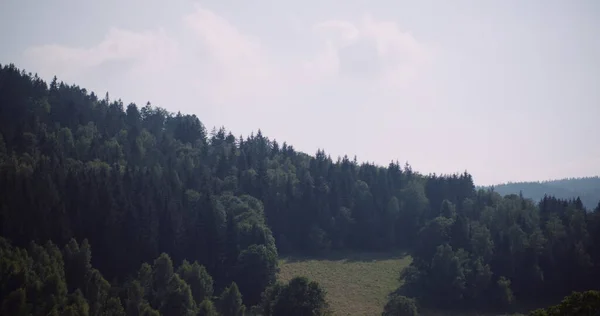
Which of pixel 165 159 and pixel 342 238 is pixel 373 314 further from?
pixel 165 159

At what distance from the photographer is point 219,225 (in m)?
85.3

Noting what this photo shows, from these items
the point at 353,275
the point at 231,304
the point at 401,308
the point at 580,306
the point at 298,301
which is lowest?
the point at 401,308

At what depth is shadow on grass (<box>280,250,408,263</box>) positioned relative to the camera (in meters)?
99.2

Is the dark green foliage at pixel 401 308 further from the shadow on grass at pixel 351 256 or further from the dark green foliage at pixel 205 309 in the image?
the shadow on grass at pixel 351 256

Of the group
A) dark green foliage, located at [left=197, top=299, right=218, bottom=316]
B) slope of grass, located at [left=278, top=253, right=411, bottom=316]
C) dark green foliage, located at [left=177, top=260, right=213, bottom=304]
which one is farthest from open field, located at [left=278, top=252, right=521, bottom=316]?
dark green foliage, located at [left=197, top=299, right=218, bottom=316]

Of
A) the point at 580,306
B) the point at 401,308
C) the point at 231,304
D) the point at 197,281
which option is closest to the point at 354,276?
the point at 401,308

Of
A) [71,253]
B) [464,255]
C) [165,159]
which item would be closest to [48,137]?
[165,159]

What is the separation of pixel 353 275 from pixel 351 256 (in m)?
14.4

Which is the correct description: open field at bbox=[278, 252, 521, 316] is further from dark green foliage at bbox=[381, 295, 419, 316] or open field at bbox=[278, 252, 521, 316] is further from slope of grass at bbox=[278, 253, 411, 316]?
dark green foliage at bbox=[381, 295, 419, 316]

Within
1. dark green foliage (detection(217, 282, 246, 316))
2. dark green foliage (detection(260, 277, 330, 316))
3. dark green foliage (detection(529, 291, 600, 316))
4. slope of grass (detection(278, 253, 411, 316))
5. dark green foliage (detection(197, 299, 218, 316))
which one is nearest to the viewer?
dark green foliage (detection(529, 291, 600, 316))

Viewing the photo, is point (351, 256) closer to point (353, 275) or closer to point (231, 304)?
point (353, 275)

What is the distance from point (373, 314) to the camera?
69.8 meters

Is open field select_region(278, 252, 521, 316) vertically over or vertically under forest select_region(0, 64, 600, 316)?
under

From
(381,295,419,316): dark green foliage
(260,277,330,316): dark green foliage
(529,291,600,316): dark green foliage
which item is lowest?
(381,295,419,316): dark green foliage
